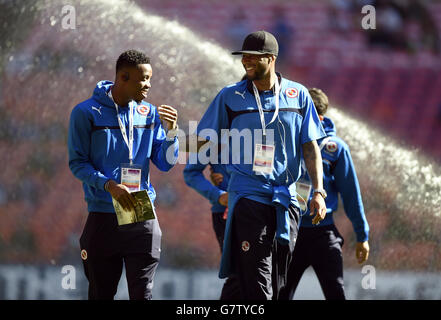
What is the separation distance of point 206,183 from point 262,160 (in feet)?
3.93

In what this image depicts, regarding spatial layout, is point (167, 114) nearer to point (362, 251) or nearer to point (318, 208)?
point (318, 208)

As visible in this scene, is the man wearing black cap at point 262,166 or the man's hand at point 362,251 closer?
the man wearing black cap at point 262,166

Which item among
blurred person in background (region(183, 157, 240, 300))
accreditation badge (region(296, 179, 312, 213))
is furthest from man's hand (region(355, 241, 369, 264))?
blurred person in background (region(183, 157, 240, 300))

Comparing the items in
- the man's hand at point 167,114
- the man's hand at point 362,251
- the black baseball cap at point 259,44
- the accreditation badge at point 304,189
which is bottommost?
the man's hand at point 362,251

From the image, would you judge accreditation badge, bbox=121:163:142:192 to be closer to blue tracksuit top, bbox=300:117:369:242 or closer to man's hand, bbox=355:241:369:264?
blue tracksuit top, bbox=300:117:369:242

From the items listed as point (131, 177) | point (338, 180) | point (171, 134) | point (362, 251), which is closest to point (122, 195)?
point (131, 177)

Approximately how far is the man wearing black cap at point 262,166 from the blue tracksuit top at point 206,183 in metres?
1.02

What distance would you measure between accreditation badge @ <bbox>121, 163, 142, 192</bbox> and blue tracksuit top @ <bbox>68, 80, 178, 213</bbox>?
47 mm

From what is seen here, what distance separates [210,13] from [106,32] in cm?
129

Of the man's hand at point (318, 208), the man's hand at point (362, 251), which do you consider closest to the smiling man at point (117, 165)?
the man's hand at point (318, 208)

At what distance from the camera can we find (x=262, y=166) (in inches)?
162

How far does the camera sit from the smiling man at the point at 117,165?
416cm

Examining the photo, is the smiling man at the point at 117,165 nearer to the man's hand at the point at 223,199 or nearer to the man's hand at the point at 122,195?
the man's hand at the point at 122,195

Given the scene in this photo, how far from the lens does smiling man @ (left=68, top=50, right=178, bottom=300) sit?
4.16 metres
